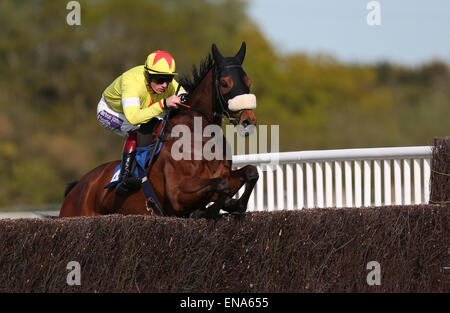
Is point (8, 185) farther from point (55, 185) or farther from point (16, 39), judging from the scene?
point (16, 39)

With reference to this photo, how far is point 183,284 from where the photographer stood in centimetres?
465

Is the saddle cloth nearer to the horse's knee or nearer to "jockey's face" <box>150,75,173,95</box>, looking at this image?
"jockey's face" <box>150,75,173,95</box>

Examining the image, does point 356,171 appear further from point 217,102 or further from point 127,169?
point 127,169

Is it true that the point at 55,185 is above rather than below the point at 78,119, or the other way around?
below

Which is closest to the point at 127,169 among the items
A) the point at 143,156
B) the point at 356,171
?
the point at 143,156

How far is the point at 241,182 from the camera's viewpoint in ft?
17.6

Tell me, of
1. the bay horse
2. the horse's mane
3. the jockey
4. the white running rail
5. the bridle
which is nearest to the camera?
the bay horse

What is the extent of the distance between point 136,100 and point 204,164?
0.73m

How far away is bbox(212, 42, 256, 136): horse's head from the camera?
500cm

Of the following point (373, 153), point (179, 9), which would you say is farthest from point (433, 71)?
point (373, 153)

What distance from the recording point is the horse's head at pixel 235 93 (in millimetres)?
5004

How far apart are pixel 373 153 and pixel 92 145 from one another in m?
16.0

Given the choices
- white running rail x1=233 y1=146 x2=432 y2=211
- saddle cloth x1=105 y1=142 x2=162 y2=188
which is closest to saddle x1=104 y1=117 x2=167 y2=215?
saddle cloth x1=105 y1=142 x2=162 y2=188
